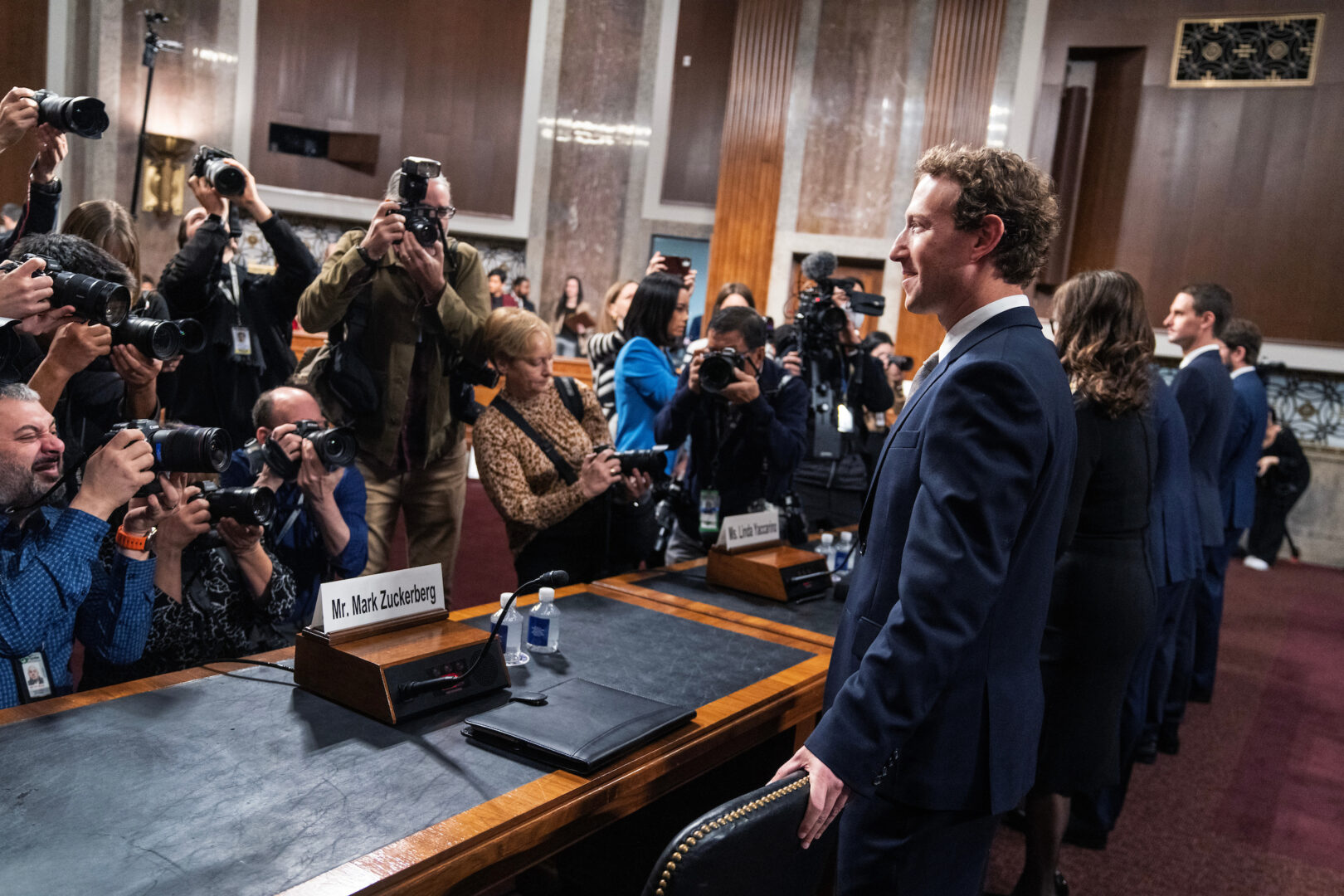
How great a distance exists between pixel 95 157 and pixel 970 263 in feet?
30.5

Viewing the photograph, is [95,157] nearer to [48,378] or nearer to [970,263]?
[48,378]

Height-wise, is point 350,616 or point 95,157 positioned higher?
point 95,157

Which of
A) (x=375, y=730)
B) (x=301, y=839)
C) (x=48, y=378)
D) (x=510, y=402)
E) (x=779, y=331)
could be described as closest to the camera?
(x=301, y=839)

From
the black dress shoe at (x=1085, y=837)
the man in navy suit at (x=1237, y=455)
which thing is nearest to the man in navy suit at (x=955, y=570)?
the black dress shoe at (x=1085, y=837)

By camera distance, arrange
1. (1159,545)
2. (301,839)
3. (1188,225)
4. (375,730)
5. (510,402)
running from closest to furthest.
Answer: (301,839) → (375,730) → (510,402) → (1159,545) → (1188,225)

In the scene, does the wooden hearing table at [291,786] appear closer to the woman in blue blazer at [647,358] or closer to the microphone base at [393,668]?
the microphone base at [393,668]

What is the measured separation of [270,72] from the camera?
9523mm

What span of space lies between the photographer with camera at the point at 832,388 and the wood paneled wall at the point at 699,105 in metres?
6.97

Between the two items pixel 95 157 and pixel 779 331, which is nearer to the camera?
pixel 779 331

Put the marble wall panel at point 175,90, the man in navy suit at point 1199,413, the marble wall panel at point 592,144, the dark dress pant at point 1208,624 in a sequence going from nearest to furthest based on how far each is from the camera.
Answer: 1. the man in navy suit at point 1199,413
2. the dark dress pant at point 1208,624
3. the marble wall panel at point 175,90
4. the marble wall panel at point 592,144

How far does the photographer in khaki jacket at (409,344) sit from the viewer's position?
264 centimetres

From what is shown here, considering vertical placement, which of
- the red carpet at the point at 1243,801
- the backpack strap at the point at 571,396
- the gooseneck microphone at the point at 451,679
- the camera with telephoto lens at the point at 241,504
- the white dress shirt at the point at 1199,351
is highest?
the white dress shirt at the point at 1199,351

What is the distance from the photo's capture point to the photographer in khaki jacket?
264 centimetres

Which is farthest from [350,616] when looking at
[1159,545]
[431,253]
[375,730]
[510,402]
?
[1159,545]
